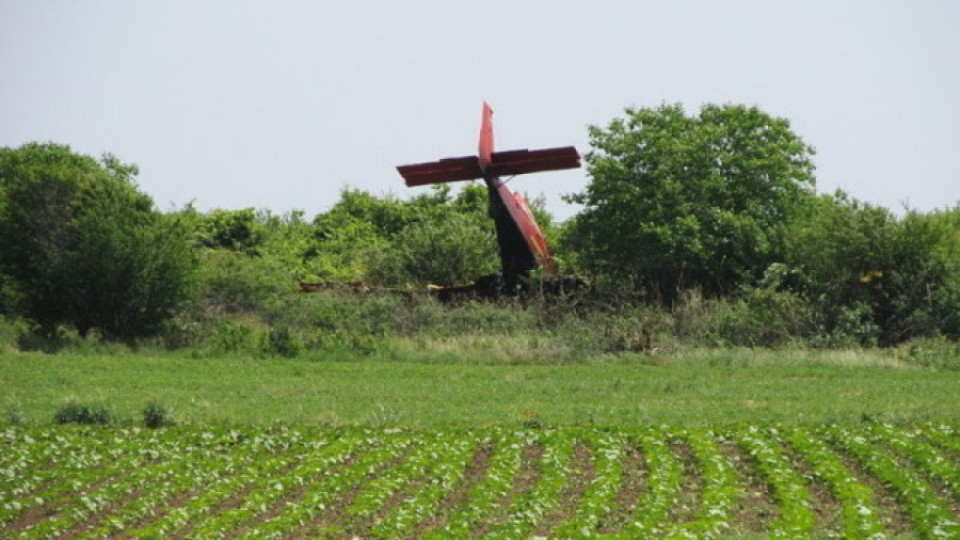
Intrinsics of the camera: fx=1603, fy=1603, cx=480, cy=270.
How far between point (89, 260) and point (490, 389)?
15496 mm

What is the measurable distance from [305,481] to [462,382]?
45.5 ft

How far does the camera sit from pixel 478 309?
49.7 meters

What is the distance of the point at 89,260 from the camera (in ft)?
152

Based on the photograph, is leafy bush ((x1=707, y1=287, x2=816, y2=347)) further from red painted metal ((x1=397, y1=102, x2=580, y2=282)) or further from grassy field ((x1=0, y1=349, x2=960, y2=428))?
red painted metal ((x1=397, y1=102, x2=580, y2=282))

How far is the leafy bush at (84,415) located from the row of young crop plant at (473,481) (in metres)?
1.15

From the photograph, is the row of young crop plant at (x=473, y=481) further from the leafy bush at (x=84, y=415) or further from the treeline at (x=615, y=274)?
the treeline at (x=615, y=274)

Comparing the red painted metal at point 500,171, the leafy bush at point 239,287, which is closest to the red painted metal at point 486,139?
the red painted metal at point 500,171

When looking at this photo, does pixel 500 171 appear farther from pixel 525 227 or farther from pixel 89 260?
pixel 89 260

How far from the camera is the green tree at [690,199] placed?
5516 centimetres

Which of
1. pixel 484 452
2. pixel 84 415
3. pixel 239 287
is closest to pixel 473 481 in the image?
pixel 484 452

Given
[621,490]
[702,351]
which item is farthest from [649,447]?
[702,351]

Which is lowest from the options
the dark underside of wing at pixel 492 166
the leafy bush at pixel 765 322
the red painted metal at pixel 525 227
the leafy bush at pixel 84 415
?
the leafy bush at pixel 84 415

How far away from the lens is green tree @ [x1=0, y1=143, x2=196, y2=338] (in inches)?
1817

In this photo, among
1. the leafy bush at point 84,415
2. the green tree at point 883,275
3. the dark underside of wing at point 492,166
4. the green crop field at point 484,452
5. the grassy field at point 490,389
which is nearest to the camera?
the green crop field at point 484,452
